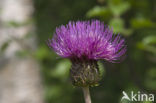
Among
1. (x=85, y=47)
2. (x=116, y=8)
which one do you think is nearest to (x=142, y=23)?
(x=116, y=8)

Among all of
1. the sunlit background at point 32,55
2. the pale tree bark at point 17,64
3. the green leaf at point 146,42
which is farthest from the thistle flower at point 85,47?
the pale tree bark at point 17,64

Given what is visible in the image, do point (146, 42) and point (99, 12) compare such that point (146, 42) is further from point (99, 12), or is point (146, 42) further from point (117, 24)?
point (99, 12)

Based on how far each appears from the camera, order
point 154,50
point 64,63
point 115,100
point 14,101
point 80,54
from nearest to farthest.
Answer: point 80,54 → point 154,50 → point 64,63 → point 14,101 → point 115,100

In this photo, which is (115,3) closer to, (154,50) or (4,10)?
(154,50)

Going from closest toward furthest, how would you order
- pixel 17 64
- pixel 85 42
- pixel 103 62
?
pixel 85 42 → pixel 17 64 → pixel 103 62

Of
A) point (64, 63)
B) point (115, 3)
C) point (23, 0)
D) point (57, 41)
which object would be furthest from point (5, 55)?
point (57, 41)

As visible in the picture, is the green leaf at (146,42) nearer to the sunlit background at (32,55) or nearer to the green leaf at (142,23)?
the green leaf at (142,23)

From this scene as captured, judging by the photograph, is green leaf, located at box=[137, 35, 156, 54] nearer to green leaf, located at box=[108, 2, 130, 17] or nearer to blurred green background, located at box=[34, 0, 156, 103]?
green leaf, located at box=[108, 2, 130, 17]
